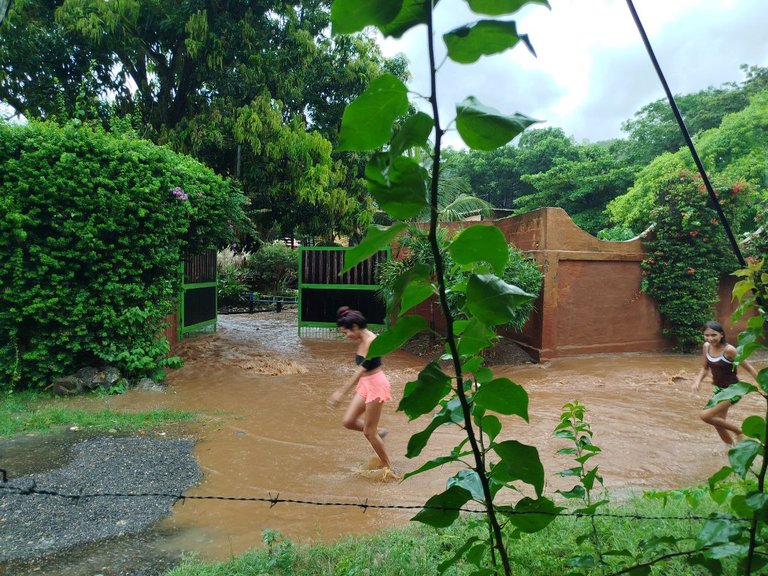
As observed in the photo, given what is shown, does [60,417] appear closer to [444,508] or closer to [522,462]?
[444,508]

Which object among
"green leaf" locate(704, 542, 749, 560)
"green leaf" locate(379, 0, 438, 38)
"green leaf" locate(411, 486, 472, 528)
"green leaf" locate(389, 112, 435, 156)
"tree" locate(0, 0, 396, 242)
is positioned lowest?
"green leaf" locate(704, 542, 749, 560)

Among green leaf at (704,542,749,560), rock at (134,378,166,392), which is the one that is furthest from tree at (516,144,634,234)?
green leaf at (704,542,749,560)

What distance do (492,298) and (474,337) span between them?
130mm

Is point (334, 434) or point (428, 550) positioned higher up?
point (428, 550)

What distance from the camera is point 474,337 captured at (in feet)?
3.40

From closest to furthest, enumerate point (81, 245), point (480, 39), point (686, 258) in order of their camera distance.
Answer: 1. point (480, 39)
2. point (81, 245)
3. point (686, 258)

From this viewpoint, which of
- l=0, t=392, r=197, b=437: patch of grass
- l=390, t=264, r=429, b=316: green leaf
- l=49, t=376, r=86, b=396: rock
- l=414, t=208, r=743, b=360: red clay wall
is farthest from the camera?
l=414, t=208, r=743, b=360: red clay wall

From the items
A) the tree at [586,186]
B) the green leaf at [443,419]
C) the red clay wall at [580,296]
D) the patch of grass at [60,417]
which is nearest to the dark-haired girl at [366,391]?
the patch of grass at [60,417]

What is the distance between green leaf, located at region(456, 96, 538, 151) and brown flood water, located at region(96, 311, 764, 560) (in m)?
3.39

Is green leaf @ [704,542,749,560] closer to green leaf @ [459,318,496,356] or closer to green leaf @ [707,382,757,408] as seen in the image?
green leaf @ [707,382,757,408]

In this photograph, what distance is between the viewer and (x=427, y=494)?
4.50 m

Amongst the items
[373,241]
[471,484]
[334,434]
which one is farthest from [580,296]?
[373,241]

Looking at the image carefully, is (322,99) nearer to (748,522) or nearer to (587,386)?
(587,386)

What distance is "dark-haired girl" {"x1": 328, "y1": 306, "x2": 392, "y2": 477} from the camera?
191 inches
